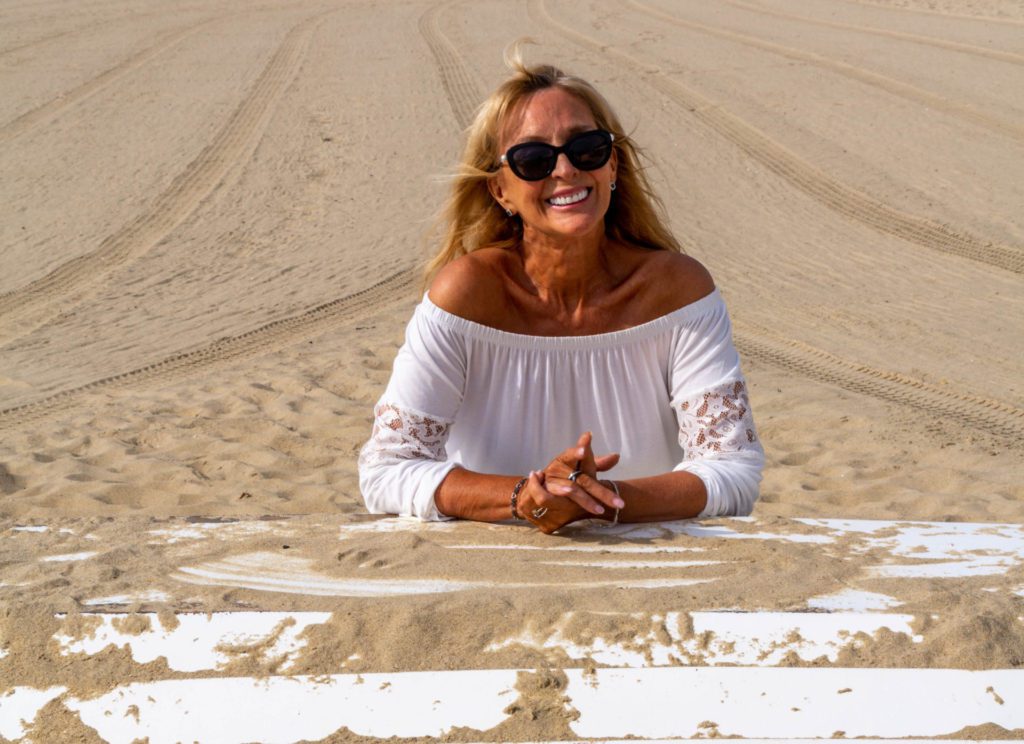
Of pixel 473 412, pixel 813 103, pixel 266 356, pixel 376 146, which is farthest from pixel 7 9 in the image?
pixel 473 412

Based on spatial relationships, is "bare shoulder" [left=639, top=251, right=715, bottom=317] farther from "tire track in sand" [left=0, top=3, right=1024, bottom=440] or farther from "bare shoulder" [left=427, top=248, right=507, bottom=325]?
"tire track in sand" [left=0, top=3, right=1024, bottom=440]

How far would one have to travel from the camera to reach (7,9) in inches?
918

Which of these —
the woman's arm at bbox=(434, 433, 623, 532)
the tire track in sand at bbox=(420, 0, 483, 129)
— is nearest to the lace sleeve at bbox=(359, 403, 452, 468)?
the woman's arm at bbox=(434, 433, 623, 532)

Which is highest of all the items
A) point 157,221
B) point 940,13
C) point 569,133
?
point 940,13

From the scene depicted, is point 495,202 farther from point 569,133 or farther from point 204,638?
point 204,638

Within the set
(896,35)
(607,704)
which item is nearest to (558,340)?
(607,704)

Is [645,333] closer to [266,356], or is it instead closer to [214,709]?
[214,709]

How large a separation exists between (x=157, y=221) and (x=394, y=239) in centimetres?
236

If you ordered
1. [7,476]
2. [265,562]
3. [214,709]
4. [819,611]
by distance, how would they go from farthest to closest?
[7,476] < [265,562] < [819,611] < [214,709]

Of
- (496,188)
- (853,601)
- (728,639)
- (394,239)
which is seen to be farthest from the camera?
(394,239)

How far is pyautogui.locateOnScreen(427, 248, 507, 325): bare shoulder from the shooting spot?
2.79m

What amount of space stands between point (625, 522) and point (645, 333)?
1.76ft

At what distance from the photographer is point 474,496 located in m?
2.54

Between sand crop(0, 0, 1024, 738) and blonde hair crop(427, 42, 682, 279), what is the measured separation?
0.27m
